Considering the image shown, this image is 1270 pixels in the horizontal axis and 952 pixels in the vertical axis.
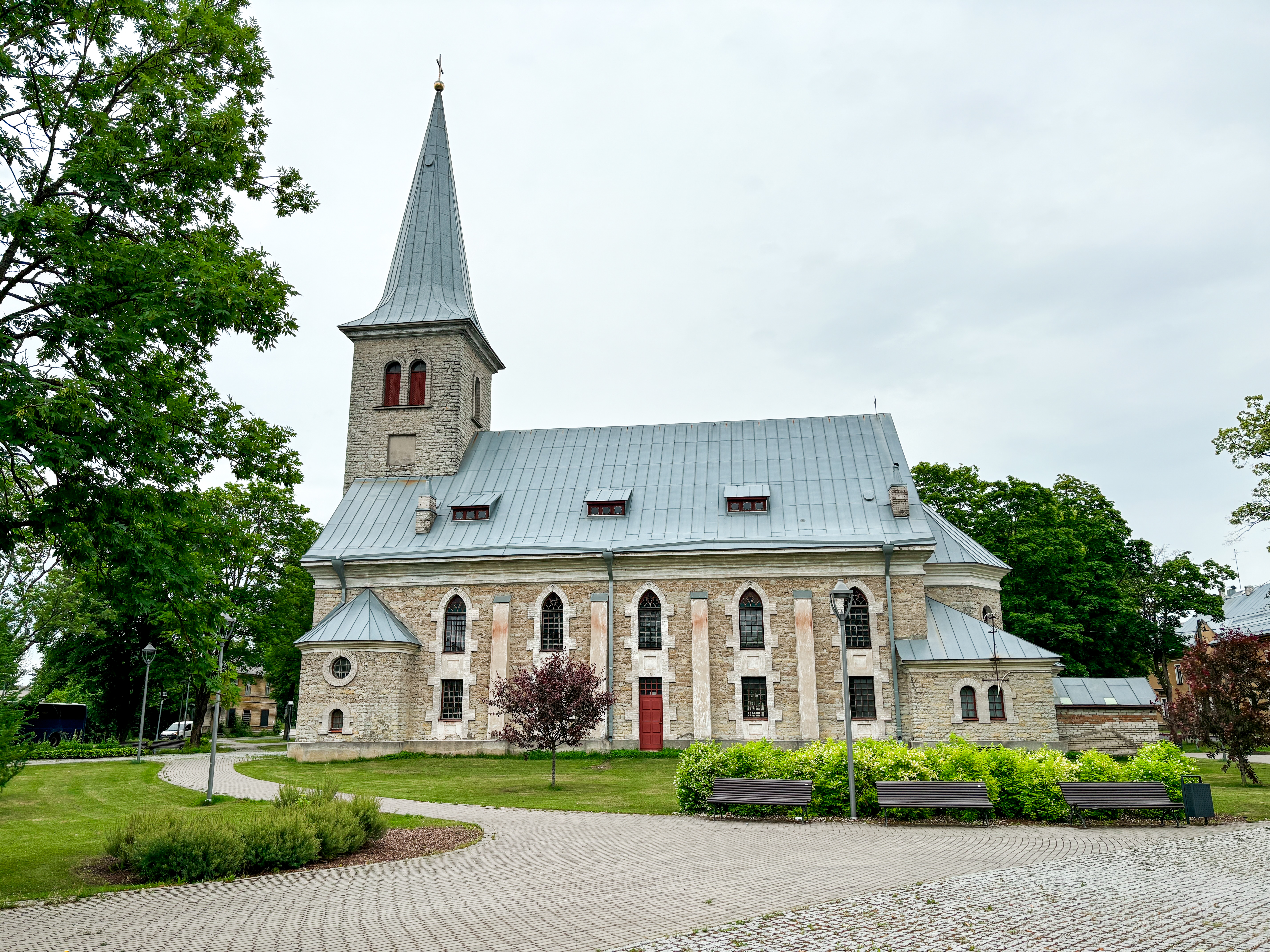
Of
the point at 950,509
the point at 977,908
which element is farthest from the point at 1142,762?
the point at 950,509

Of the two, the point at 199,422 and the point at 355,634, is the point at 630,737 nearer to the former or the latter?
the point at 355,634

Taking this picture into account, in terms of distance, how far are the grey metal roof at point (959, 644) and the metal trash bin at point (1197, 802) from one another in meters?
11.3

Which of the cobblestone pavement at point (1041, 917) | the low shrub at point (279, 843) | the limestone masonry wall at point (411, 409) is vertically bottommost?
the cobblestone pavement at point (1041, 917)

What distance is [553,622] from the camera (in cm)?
3122

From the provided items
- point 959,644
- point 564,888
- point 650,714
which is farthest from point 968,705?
point 564,888

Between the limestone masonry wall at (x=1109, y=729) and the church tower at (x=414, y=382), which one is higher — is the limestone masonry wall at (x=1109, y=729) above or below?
below

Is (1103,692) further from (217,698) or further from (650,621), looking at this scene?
(217,698)

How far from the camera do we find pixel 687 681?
2981 cm

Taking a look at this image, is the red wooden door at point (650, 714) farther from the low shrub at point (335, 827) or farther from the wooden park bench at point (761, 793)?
the low shrub at point (335, 827)

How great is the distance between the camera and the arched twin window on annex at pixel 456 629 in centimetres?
3112

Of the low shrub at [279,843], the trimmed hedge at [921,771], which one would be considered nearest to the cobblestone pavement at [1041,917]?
the trimmed hedge at [921,771]

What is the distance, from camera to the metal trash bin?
15414 millimetres

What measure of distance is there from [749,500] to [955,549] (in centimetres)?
790

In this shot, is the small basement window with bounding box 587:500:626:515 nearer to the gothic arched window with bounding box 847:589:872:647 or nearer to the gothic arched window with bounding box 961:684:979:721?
the gothic arched window with bounding box 847:589:872:647
